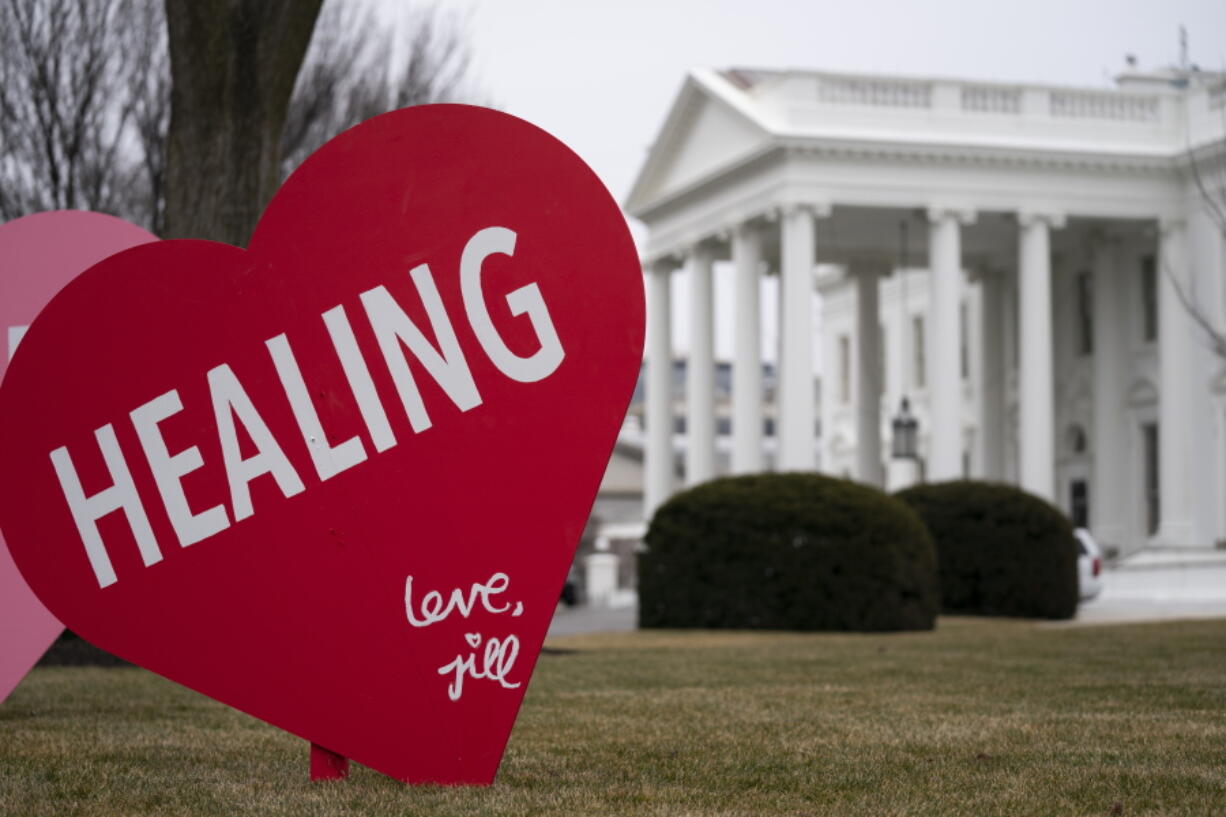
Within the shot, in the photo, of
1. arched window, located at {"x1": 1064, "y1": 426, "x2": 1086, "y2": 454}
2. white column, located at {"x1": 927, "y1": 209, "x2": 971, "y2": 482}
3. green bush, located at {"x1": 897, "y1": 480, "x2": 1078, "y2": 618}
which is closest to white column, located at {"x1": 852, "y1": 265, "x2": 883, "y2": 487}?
arched window, located at {"x1": 1064, "y1": 426, "x2": 1086, "y2": 454}

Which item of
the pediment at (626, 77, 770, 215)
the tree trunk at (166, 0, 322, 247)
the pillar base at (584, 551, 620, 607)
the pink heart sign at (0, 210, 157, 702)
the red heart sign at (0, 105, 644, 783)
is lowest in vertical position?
the pillar base at (584, 551, 620, 607)

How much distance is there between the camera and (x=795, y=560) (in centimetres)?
2327

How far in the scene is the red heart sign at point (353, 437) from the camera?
22.0 feet

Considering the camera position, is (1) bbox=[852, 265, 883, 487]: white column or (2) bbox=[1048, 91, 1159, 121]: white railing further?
(1) bbox=[852, 265, 883, 487]: white column

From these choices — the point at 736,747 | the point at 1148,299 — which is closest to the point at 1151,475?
the point at 1148,299

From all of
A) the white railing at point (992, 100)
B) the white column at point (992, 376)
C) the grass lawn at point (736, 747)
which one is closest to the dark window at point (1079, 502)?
the white column at point (992, 376)

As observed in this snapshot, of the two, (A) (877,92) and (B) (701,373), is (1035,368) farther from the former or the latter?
(B) (701,373)

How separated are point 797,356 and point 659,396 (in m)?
9.44

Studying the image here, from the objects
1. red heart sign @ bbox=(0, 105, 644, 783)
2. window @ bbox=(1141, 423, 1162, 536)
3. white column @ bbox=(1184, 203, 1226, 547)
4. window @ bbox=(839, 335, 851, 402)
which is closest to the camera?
red heart sign @ bbox=(0, 105, 644, 783)

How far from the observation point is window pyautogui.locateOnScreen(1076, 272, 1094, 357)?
51219mm

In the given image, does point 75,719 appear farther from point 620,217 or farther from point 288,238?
point 620,217

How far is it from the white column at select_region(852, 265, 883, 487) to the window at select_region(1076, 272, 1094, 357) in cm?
552

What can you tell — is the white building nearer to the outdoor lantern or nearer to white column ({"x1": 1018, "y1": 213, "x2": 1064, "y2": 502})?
white column ({"x1": 1018, "y1": 213, "x2": 1064, "y2": 502})

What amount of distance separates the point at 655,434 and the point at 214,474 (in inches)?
1828
